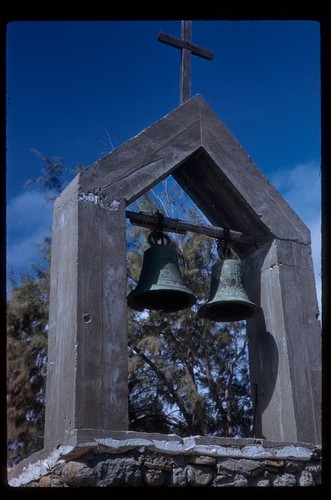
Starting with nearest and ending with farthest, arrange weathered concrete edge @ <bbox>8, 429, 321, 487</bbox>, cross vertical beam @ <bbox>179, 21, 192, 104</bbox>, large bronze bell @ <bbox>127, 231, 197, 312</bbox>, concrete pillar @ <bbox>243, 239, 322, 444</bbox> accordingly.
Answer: weathered concrete edge @ <bbox>8, 429, 321, 487</bbox> < concrete pillar @ <bbox>243, 239, 322, 444</bbox> < large bronze bell @ <bbox>127, 231, 197, 312</bbox> < cross vertical beam @ <bbox>179, 21, 192, 104</bbox>

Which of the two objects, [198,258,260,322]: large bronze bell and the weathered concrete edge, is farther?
[198,258,260,322]: large bronze bell

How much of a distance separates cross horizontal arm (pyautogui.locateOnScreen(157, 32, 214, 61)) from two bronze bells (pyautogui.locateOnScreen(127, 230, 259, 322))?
1.61 metres

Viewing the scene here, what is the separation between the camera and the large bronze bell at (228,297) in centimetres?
538

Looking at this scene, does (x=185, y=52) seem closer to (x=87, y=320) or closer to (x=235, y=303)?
(x=235, y=303)

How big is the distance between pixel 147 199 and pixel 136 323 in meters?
1.94

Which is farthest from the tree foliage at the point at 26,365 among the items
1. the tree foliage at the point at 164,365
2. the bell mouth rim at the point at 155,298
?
the bell mouth rim at the point at 155,298

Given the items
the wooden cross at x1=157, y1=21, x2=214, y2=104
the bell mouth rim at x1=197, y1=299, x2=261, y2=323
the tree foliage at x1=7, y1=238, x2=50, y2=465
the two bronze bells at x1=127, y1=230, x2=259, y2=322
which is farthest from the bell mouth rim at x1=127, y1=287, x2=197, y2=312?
the tree foliage at x1=7, y1=238, x2=50, y2=465

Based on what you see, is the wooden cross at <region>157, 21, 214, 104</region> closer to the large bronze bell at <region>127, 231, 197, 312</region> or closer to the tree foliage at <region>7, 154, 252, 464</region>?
the large bronze bell at <region>127, 231, 197, 312</region>

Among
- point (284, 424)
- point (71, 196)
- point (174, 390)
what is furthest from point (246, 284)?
point (174, 390)

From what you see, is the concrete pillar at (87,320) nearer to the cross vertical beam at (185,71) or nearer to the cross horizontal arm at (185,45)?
the cross vertical beam at (185,71)

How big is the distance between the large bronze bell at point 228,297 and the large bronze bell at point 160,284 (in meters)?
0.19

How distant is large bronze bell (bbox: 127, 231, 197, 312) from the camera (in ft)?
17.0

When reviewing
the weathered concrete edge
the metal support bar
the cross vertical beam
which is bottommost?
the weathered concrete edge

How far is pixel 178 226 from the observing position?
18.1 feet
